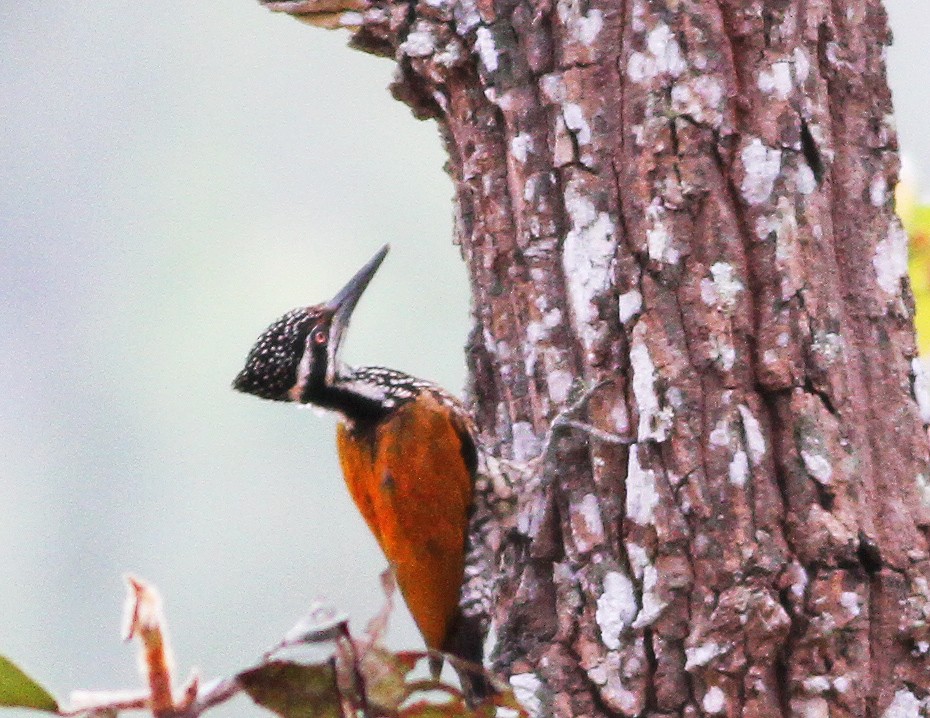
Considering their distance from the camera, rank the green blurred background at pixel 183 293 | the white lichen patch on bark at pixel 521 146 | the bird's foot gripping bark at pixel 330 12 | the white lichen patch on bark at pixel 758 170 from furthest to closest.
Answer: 1. the green blurred background at pixel 183 293
2. the bird's foot gripping bark at pixel 330 12
3. the white lichen patch on bark at pixel 521 146
4. the white lichen patch on bark at pixel 758 170

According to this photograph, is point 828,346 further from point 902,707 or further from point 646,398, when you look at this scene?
point 902,707

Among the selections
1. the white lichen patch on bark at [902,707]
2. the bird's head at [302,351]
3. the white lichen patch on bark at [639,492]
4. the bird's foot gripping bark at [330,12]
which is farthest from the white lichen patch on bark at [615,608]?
the bird's foot gripping bark at [330,12]

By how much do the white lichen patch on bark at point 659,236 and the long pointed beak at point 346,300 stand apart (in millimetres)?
1198

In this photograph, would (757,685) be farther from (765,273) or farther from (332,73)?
(332,73)

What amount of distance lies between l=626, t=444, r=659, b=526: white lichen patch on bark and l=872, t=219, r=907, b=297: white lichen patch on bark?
1.96ft

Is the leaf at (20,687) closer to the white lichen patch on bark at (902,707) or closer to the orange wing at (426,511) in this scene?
the white lichen patch on bark at (902,707)

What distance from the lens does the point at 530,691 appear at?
2.41 metres

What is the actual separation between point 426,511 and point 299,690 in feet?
6.83

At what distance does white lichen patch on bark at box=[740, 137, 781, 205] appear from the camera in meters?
2.30

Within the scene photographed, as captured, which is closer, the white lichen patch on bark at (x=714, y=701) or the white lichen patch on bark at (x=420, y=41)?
the white lichen patch on bark at (x=714, y=701)

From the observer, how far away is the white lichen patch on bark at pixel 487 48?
8.29 feet

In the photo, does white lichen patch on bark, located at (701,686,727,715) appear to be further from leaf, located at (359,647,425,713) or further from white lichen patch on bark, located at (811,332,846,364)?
leaf, located at (359,647,425,713)

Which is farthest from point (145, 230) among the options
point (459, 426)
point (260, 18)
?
point (459, 426)

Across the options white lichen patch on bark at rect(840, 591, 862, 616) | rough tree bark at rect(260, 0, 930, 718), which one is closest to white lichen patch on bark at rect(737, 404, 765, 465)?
rough tree bark at rect(260, 0, 930, 718)
